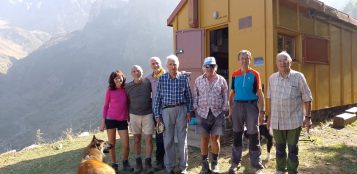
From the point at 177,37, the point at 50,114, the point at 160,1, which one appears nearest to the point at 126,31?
the point at 160,1

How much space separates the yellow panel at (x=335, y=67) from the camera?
976cm

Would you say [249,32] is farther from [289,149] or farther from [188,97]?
[289,149]

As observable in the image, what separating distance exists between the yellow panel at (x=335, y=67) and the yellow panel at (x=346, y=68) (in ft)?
1.01

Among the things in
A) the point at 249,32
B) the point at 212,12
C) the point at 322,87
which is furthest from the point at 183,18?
the point at 322,87

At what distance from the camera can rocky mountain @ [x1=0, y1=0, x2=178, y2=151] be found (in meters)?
67.8

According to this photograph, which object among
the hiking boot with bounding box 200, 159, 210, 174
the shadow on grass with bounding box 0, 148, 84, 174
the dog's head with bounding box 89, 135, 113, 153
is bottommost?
the shadow on grass with bounding box 0, 148, 84, 174

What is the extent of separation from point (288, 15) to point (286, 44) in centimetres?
69

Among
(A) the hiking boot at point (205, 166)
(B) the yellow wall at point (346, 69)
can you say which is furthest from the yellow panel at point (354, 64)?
(A) the hiking boot at point (205, 166)

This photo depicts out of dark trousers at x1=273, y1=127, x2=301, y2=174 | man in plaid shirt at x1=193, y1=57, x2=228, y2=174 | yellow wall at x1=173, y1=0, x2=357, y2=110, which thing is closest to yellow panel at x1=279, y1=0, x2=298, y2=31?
yellow wall at x1=173, y1=0, x2=357, y2=110

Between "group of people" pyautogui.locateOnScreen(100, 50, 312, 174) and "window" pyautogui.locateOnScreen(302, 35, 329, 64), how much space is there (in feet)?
13.5

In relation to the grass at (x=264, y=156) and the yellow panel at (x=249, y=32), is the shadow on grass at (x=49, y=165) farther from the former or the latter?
the yellow panel at (x=249, y=32)

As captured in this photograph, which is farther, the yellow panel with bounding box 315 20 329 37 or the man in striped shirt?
the yellow panel with bounding box 315 20 329 37

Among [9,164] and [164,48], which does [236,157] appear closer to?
[9,164]

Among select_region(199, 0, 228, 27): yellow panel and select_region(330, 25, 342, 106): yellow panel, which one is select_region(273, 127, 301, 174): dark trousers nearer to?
select_region(199, 0, 228, 27): yellow panel
